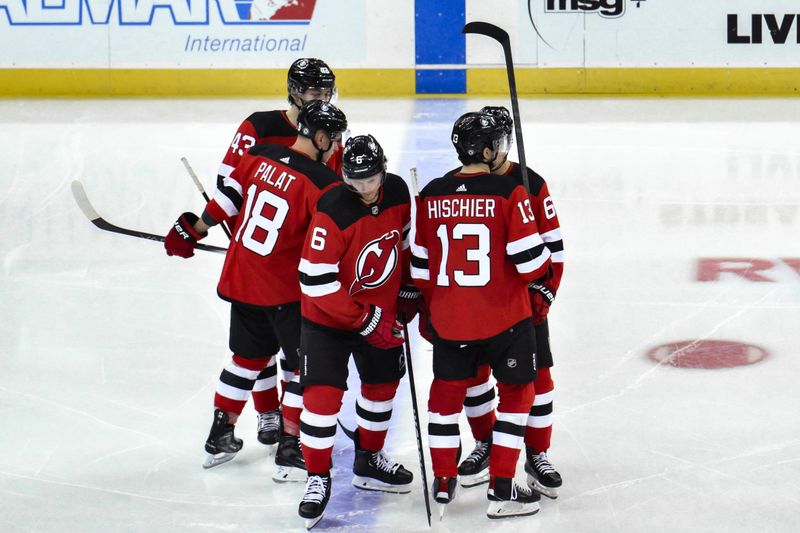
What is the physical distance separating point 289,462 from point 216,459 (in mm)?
249

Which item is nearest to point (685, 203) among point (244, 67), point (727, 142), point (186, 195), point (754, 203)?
point (754, 203)

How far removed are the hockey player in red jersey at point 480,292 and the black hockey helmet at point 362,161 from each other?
190 millimetres

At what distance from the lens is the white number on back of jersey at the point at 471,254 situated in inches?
128

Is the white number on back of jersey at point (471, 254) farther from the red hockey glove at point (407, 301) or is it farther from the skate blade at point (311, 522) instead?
the skate blade at point (311, 522)

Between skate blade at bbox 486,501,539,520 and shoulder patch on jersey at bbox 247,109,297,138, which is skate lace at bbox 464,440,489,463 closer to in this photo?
skate blade at bbox 486,501,539,520

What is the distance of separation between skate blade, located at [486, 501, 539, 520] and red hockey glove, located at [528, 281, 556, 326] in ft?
1.76

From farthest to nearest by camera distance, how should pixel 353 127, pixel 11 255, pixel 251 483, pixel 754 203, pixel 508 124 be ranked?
1. pixel 353 127
2. pixel 754 203
3. pixel 11 255
4. pixel 251 483
5. pixel 508 124

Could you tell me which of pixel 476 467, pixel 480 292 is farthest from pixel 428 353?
pixel 480 292

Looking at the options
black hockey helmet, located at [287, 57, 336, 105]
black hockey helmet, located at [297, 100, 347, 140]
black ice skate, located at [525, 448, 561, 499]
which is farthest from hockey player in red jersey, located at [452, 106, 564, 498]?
black hockey helmet, located at [287, 57, 336, 105]

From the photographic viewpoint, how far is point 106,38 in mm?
11805

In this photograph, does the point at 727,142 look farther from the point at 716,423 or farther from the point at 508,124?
the point at 508,124

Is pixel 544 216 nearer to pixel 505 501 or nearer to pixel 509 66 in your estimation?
pixel 509 66

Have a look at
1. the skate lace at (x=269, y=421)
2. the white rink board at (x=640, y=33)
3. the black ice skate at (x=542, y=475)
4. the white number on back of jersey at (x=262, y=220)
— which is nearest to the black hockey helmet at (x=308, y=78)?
the white number on back of jersey at (x=262, y=220)

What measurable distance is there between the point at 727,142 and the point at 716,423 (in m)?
5.49
